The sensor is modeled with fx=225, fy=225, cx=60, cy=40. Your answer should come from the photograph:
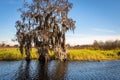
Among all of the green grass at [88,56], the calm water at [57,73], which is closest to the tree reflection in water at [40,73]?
the calm water at [57,73]

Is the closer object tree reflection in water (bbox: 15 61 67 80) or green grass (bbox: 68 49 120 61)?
tree reflection in water (bbox: 15 61 67 80)

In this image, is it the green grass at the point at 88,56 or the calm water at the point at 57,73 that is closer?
the calm water at the point at 57,73

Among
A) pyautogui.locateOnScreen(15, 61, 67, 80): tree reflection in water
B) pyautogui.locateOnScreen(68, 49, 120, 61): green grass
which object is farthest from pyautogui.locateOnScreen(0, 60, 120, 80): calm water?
pyautogui.locateOnScreen(68, 49, 120, 61): green grass

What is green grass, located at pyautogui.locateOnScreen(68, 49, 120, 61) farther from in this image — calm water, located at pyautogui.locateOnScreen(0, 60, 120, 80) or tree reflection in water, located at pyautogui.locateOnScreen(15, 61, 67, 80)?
calm water, located at pyautogui.locateOnScreen(0, 60, 120, 80)

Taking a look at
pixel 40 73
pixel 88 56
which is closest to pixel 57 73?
pixel 40 73

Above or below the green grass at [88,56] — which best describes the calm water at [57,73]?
below

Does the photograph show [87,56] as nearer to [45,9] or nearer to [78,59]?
[78,59]

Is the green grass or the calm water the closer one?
the calm water

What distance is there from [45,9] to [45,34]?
18.3 feet

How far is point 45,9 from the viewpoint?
4797 centimetres

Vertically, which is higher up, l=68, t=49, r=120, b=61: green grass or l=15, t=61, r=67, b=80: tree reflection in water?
l=68, t=49, r=120, b=61: green grass

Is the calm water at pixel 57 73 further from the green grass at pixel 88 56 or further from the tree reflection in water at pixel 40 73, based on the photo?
the green grass at pixel 88 56

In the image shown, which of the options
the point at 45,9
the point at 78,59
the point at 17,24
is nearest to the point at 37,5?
the point at 45,9

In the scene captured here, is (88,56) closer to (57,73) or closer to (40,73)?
(57,73)
